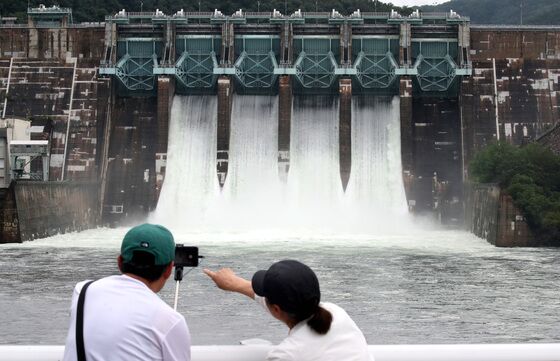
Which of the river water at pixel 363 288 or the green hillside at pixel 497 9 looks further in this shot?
the green hillside at pixel 497 9

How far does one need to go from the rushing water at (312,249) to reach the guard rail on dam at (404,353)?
1386cm

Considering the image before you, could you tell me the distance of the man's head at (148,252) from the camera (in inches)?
175

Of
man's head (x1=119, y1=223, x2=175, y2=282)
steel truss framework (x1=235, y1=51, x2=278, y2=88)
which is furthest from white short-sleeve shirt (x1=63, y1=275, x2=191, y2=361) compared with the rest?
steel truss framework (x1=235, y1=51, x2=278, y2=88)

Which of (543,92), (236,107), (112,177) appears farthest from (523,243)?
(112,177)

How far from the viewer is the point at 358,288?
27.2 meters

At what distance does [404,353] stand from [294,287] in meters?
0.82

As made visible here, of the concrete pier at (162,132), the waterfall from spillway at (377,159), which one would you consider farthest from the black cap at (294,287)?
the concrete pier at (162,132)

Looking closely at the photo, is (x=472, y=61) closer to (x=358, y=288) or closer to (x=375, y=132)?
(x=375, y=132)

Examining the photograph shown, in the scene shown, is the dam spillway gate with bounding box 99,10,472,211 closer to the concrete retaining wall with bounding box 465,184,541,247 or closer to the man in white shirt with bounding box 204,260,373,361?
the concrete retaining wall with bounding box 465,184,541,247

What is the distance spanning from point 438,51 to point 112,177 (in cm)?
2055

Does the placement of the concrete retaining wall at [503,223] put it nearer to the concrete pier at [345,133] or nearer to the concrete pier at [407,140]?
the concrete pier at [407,140]

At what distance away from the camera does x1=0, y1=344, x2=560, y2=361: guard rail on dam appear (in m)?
4.70

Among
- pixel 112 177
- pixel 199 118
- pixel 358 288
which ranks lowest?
pixel 358 288

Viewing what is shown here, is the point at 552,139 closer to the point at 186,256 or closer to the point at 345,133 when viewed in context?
the point at 345,133
